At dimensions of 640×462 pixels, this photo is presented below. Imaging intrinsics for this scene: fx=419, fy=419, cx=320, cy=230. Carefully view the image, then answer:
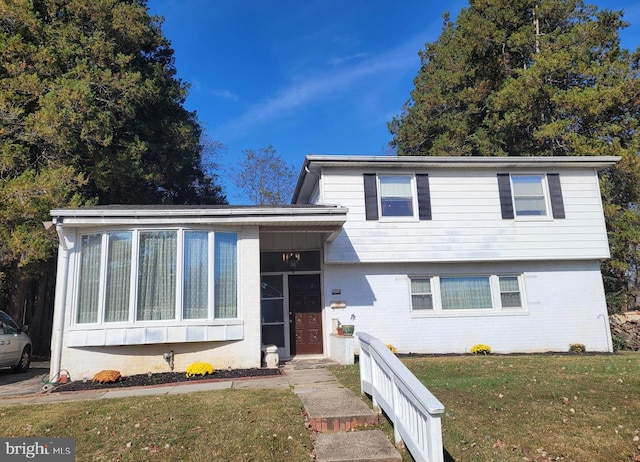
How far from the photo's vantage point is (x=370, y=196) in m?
11.3

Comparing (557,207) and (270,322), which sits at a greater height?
(557,207)

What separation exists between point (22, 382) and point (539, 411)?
9.56m

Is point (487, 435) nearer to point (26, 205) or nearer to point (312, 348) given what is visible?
point (312, 348)

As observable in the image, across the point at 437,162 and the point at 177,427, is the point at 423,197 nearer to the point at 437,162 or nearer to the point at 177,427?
the point at 437,162

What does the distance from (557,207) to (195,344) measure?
34.0ft

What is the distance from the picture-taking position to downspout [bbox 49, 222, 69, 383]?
8.16 m

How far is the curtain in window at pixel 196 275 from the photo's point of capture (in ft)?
28.5

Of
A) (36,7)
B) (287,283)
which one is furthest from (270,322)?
(36,7)

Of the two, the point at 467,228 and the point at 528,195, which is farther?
the point at 528,195

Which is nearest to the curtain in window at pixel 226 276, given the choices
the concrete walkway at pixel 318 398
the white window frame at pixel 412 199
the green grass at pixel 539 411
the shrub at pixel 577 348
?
the concrete walkway at pixel 318 398

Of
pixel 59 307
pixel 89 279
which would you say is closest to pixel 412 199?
pixel 89 279

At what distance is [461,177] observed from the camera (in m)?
11.9

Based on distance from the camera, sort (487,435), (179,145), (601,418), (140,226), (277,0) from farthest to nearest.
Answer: (179,145) → (277,0) → (140,226) → (601,418) → (487,435)

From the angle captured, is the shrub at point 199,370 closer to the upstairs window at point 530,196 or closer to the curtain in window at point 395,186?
the curtain in window at point 395,186
